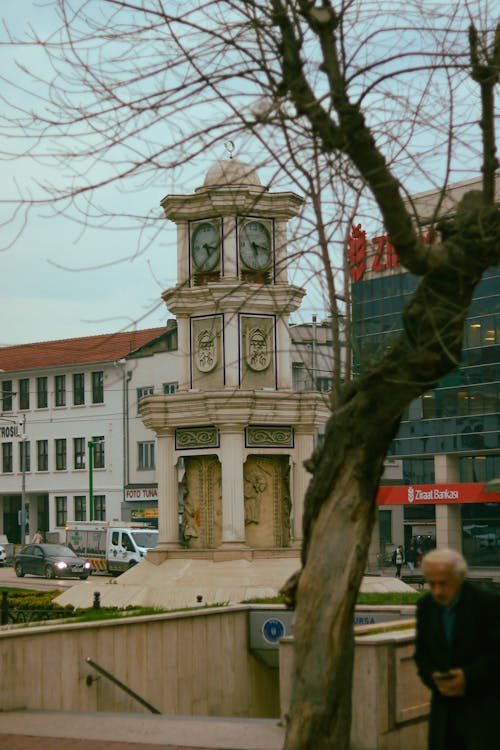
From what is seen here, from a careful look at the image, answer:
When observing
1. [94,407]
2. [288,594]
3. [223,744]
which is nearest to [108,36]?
[288,594]

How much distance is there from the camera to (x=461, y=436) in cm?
6438

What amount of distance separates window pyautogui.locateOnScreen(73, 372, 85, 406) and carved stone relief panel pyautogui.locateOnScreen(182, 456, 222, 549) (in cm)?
5289

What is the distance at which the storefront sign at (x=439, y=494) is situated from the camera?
209 ft

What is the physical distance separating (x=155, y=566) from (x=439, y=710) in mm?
21350

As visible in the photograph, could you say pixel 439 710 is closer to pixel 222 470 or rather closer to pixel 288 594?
pixel 288 594

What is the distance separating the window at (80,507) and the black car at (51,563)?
23.4 metres

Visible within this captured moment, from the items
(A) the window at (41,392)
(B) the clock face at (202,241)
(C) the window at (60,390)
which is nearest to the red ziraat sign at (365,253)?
(B) the clock face at (202,241)

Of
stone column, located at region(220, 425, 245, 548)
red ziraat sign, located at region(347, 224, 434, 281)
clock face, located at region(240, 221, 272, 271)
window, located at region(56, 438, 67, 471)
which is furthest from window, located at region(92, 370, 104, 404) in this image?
red ziraat sign, located at region(347, 224, 434, 281)

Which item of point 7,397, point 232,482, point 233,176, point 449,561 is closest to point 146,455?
point 7,397

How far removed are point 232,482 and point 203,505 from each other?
1.14 meters

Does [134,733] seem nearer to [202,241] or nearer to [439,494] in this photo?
[202,241]

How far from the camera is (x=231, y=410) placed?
2794 cm

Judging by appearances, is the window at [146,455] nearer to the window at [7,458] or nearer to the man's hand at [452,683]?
the window at [7,458]

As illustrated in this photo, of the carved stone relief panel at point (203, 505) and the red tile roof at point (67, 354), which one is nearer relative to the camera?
the carved stone relief panel at point (203, 505)
